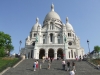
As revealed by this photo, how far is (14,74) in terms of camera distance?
20062 millimetres

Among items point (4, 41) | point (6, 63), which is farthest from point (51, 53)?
point (6, 63)

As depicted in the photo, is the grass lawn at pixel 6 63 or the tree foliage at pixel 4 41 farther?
the tree foliage at pixel 4 41

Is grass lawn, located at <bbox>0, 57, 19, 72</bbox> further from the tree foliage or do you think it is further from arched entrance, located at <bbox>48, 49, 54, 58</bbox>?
arched entrance, located at <bbox>48, 49, 54, 58</bbox>

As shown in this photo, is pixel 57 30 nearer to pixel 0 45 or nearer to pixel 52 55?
pixel 52 55

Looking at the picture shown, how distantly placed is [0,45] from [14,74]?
3242cm

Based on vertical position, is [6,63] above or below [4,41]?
below

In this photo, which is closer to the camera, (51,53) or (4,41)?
(4,41)

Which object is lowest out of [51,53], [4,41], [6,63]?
[6,63]

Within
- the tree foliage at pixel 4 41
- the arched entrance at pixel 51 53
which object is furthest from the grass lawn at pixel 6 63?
the arched entrance at pixel 51 53

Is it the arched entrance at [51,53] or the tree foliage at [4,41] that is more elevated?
the tree foliage at [4,41]

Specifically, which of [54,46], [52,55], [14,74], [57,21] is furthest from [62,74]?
[57,21]

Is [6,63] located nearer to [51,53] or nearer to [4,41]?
[4,41]

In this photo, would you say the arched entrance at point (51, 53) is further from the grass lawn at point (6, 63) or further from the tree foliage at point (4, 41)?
the grass lawn at point (6, 63)

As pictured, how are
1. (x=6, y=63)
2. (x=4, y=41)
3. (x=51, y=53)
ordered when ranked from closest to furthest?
(x=6, y=63), (x=4, y=41), (x=51, y=53)
